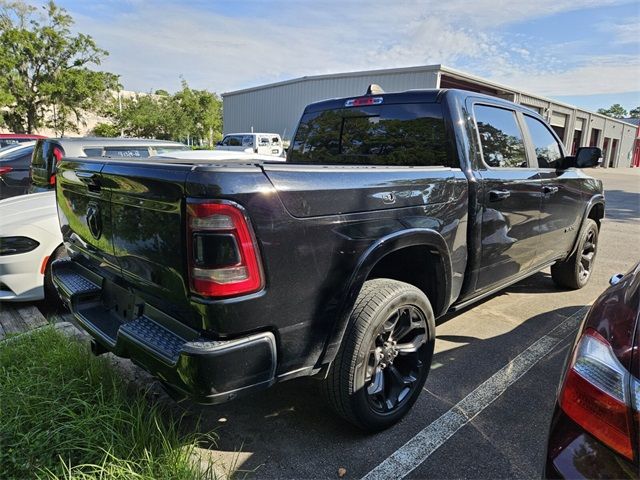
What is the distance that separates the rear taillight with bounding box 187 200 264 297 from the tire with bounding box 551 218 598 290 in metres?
4.32

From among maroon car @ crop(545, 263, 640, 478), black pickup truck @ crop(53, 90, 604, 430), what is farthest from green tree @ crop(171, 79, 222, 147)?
maroon car @ crop(545, 263, 640, 478)

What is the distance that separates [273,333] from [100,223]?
1.22 m

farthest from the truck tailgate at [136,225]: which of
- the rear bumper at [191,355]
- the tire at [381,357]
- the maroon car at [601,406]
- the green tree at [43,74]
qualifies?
the green tree at [43,74]

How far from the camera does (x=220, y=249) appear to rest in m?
1.77

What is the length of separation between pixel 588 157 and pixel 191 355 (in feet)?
13.6

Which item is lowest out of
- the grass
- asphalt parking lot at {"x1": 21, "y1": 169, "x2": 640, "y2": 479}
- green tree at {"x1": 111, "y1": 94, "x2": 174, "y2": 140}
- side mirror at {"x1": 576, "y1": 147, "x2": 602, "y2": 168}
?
asphalt parking lot at {"x1": 21, "y1": 169, "x2": 640, "y2": 479}

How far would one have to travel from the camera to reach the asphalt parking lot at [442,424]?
7.64 feet

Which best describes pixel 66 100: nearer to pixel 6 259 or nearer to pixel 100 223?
pixel 6 259

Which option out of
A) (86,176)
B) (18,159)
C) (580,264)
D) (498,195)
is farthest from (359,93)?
(86,176)

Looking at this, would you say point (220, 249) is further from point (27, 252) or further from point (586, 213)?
point (586, 213)

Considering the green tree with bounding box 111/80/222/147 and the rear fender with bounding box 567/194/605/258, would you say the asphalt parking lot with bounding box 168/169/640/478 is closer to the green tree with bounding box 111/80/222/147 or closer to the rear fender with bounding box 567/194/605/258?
the rear fender with bounding box 567/194/605/258

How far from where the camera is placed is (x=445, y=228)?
2.79 metres

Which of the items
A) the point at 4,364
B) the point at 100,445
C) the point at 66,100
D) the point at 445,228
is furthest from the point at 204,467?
the point at 66,100

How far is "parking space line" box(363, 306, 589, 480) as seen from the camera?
2.32m
